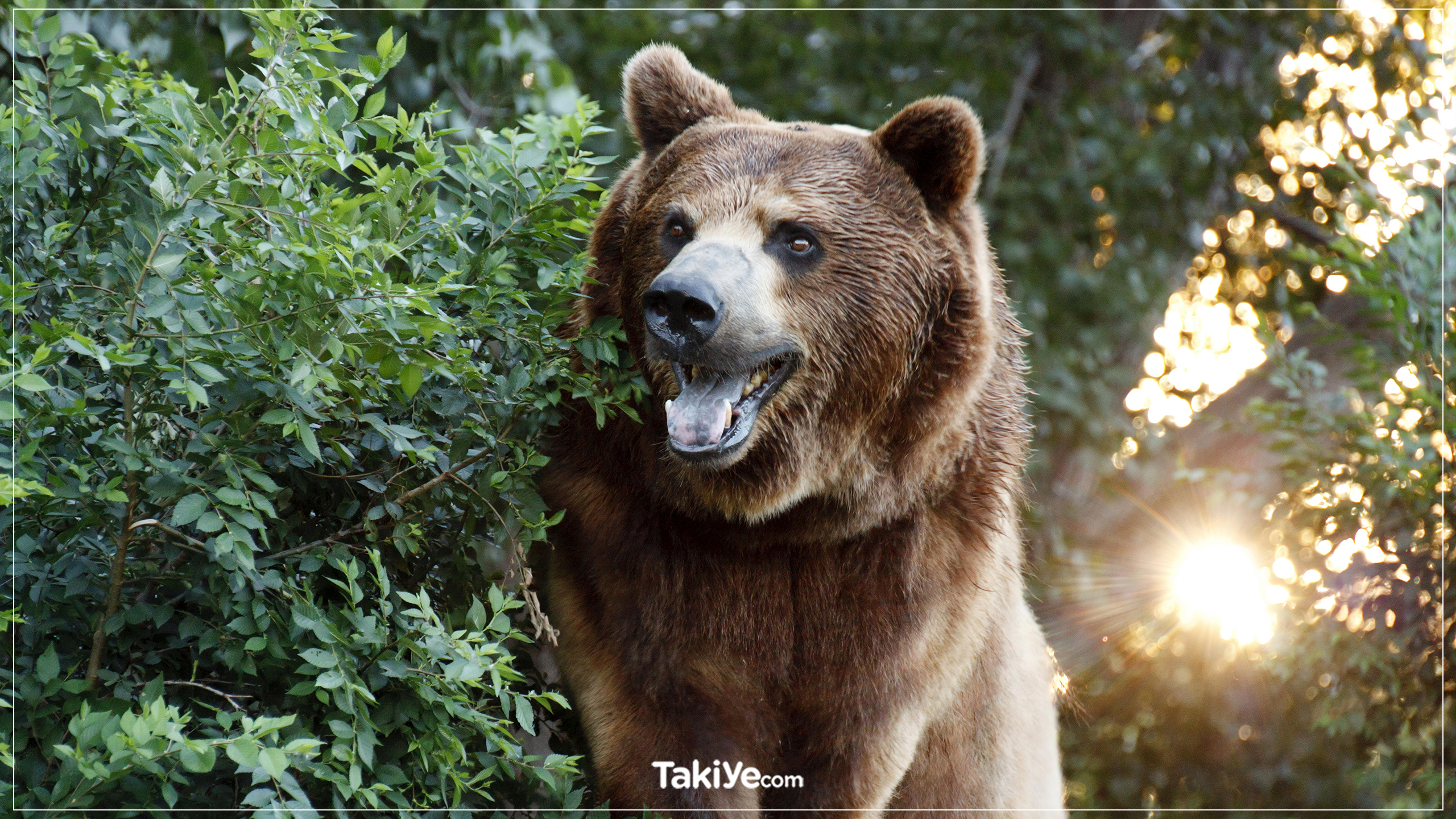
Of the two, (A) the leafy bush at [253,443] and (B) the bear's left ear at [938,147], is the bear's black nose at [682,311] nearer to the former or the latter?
(A) the leafy bush at [253,443]

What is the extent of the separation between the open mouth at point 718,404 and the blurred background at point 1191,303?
0.98 meters

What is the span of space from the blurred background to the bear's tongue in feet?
3.22

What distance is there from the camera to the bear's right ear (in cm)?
299

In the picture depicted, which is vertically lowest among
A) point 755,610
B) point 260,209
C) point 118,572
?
point 755,610

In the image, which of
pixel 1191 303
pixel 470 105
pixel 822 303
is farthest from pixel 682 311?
pixel 1191 303

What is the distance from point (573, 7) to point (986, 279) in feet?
13.0

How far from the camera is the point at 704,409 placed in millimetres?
2516

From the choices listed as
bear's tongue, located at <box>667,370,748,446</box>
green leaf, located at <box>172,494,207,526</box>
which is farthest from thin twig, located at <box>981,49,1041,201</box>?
green leaf, located at <box>172,494,207,526</box>

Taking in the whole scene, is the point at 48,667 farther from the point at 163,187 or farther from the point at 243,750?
the point at 163,187

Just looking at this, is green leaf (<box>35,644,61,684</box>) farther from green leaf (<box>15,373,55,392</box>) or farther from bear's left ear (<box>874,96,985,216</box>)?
bear's left ear (<box>874,96,985,216</box>)

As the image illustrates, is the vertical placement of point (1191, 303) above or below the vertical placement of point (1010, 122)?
below

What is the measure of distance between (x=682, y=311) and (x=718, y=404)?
0.85 feet

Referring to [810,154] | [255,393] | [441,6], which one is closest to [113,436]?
[255,393]

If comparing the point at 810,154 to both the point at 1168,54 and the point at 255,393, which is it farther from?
the point at 1168,54
